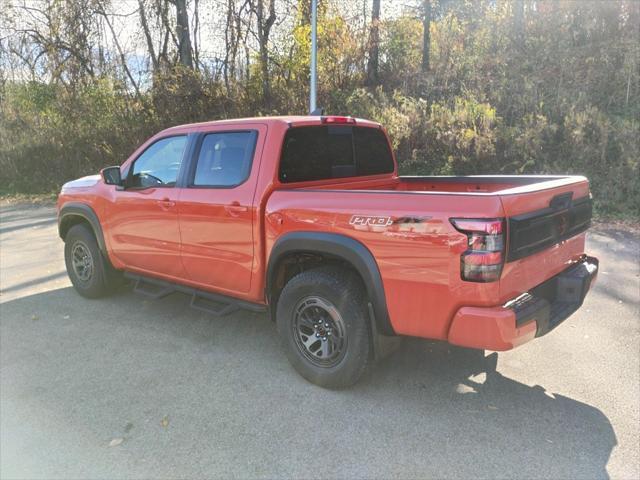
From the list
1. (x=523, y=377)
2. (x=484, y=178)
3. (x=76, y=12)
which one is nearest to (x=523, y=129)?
(x=484, y=178)

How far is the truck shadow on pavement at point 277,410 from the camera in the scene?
2.71m

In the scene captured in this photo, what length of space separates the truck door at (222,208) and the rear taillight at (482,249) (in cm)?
164

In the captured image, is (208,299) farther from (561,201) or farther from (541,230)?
(561,201)

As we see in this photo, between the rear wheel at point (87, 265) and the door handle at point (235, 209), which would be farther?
the rear wheel at point (87, 265)

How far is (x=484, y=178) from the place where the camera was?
4.41 m

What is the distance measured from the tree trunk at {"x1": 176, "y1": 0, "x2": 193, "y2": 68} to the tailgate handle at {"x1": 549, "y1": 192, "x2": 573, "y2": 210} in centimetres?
1665

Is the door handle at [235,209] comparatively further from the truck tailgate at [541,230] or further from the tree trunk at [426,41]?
the tree trunk at [426,41]

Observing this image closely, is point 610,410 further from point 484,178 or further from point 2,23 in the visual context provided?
point 2,23

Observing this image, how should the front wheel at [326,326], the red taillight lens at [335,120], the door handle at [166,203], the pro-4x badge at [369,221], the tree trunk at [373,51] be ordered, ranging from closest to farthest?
the pro-4x badge at [369,221], the front wheel at [326,326], the red taillight lens at [335,120], the door handle at [166,203], the tree trunk at [373,51]

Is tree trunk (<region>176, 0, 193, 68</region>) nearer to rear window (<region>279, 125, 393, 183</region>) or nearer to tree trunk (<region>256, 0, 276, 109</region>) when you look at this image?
tree trunk (<region>256, 0, 276, 109</region>)

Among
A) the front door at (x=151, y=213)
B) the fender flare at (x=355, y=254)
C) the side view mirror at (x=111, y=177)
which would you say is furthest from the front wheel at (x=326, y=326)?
the side view mirror at (x=111, y=177)

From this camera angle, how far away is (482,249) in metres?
2.66

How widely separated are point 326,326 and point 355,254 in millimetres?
637

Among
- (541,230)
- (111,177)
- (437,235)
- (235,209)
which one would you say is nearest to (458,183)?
(541,230)
